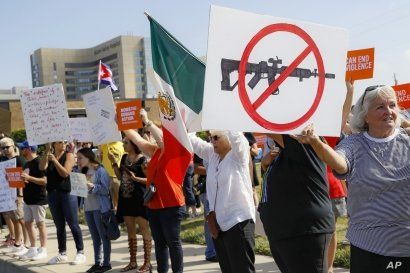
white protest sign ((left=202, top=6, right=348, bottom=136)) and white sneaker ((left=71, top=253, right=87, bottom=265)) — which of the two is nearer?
white protest sign ((left=202, top=6, right=348, bottom=136))

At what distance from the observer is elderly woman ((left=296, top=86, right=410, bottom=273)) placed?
107 inches

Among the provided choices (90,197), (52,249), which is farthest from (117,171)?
(52,249)

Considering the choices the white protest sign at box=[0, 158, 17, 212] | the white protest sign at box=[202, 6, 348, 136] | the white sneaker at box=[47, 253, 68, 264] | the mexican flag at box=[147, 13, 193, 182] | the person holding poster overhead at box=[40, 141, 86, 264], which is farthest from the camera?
the white protest sign at box=[0, 158, 17, 212]

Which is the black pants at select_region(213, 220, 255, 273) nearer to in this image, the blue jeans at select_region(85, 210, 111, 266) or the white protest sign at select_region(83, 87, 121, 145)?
the white protest sign at select_region(83, 87, 121, 145)

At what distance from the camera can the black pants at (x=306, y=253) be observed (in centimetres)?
324

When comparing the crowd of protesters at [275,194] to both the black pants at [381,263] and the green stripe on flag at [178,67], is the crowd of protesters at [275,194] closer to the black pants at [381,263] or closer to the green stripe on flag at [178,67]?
the black pants at [381,263]

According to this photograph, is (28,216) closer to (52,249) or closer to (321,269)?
(52,249)

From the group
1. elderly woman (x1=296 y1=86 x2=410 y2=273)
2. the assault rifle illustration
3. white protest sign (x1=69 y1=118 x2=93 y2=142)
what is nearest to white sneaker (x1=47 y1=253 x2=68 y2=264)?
white protest sign (x1=69 y1=118 x2=93 y2=142)

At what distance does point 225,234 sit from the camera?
425cm

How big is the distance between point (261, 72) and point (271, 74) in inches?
2.2

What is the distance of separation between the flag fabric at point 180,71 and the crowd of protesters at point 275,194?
275 millimetres

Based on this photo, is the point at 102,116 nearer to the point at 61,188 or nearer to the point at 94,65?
the point at 61,188

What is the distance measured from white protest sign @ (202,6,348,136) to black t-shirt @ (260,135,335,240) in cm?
61

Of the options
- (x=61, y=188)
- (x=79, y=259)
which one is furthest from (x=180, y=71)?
(x=79, y=259)
